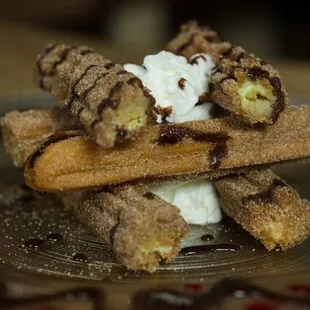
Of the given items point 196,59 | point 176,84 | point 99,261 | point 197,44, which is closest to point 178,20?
point 197,44

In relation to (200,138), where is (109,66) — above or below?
above

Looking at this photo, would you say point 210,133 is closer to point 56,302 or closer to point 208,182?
point 208,182

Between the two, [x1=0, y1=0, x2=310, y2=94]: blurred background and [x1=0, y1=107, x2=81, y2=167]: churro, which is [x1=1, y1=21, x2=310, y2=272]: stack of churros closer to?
[x1=0, y1=107, x2=81, y2=167]: churro

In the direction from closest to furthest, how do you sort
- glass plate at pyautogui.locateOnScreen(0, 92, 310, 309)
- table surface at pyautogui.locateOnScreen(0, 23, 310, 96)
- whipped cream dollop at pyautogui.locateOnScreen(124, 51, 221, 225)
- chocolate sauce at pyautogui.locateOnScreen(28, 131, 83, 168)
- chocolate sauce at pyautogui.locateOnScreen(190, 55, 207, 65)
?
glass plate at pyautogui.locateOnScreen(0, 92, 310, 309) < chocolate sauce at pyautogui.locateOnScreen(28, 131, 83, 168) < whipped cream dollop at pyautogui.locateOnScreen(124, 51, 221, 225) < chocolate sauce at pyautogui.locateOnScreen(190, 55, 207, 65) < table surface at pyautogui.locateOnScreen(0, 23, 310, 96)

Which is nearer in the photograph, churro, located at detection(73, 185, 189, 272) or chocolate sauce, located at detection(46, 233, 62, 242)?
churro, located at detection(73, 185, 189, 272)

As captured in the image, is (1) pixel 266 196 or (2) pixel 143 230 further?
(1) pixel 266 196

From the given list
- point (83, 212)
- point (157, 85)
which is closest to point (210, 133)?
point (157, 85)

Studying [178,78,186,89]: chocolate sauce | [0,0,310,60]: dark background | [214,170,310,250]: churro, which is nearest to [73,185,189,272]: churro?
[214,170,310,250]: churro

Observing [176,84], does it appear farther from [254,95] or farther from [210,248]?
[210,248]
